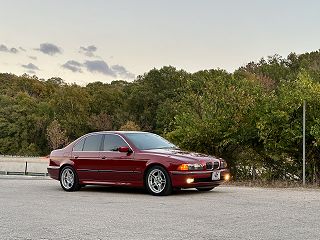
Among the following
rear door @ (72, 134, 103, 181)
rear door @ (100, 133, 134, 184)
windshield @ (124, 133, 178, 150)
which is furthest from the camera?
rear door @ (72, 134, 103, 181)

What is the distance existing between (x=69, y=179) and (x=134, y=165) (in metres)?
2.26

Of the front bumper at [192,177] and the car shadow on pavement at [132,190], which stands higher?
the front bumper at [192,177]

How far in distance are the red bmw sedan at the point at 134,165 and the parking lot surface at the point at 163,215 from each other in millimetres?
341

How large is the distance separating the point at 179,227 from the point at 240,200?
3.68m

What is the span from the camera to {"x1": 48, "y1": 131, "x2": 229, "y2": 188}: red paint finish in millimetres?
12461

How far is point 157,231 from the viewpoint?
785 centimetres

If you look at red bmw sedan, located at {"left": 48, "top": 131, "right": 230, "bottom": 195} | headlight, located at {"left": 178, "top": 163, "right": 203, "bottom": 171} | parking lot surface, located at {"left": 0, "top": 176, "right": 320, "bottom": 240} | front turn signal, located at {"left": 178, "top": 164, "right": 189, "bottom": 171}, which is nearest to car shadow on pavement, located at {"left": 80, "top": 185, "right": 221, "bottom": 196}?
parking lot surface, located at {"left": 0, "top": 176, "right": 320, "bottom": 240}

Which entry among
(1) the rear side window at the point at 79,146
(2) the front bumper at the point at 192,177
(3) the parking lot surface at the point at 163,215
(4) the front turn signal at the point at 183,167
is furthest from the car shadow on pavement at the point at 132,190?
(1) the rear side window at the point at 79,146

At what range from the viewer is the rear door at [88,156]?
45.6 ft

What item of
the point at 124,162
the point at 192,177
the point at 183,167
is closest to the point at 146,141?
the point at 124,162

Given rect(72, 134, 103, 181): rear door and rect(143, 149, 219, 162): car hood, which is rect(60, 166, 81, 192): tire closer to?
rect(72, 134, 103, 181): rear door

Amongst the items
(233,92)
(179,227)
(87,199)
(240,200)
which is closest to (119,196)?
(87,199)

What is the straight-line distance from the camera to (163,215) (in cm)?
946

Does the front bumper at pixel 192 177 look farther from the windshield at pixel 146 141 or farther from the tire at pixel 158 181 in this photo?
the windshield at pixel 146 141
